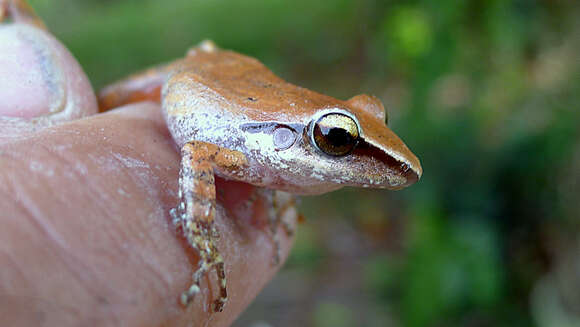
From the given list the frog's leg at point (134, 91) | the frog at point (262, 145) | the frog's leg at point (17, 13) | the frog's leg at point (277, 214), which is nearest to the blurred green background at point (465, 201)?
the frog's leg at point (277, 214)

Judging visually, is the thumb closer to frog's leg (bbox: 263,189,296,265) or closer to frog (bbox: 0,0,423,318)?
frog (bbox: 0,0,423,318)

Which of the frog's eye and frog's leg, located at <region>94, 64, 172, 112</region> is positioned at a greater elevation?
the frog's eye

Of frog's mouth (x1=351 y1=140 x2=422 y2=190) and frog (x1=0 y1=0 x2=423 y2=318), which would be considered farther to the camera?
frog's mouth (x1=351 y1=140 x2=422 y2=190)

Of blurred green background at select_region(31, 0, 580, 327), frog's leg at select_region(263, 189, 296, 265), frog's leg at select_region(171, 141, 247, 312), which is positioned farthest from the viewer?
blurred green background at select_region(31, 0, 580, 327)

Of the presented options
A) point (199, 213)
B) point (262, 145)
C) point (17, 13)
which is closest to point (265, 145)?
point (262, 145)

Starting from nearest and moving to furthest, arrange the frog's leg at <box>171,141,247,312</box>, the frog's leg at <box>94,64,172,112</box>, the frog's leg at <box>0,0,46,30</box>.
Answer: the frog's leg at <box>171,141,247,312</box> → the frog's leg at <box>0,0,46,30</box> → the frog's leg at <box>94,64,172,112</box>

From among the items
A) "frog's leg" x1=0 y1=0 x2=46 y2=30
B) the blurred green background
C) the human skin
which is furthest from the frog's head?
the blurred green background

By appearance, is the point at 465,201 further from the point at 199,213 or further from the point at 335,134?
the point at 199,213

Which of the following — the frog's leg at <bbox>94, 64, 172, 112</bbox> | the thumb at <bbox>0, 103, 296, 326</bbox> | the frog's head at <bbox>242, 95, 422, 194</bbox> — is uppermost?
the frog's head at <bbox>242, 95, 422, 194</bbox>
